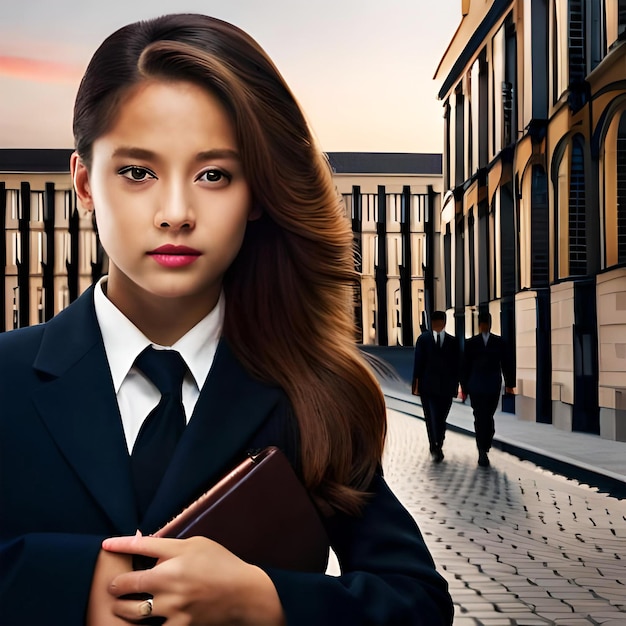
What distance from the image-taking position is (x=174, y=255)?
997 mm

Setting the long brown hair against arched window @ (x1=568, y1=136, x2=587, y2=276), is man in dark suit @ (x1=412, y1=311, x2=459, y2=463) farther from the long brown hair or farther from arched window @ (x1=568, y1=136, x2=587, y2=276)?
the long brown hair

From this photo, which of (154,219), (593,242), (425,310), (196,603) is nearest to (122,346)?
(154,219)

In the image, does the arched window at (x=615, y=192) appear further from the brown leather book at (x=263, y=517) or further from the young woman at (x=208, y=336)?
the brown leather book at (x=263, y=517)

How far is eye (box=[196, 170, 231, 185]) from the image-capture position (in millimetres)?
1015

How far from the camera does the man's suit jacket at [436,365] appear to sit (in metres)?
3.89

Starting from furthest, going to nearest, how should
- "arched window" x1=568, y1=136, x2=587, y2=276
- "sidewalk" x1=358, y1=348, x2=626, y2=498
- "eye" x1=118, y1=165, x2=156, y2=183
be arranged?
"arched window" x1=568, y1=136, x2=587, y2=276 → "sidewalk" x1=358, y1=348, x2=626, y2=498 → "eye" x1=118, y1=165, x2=156, y2=183

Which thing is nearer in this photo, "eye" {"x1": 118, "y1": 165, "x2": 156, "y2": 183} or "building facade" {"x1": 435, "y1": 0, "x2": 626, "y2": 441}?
"eye" {"x1": 118, "y1": 165, "x2": 156, "y2": 183}

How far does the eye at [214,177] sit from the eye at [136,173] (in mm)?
56

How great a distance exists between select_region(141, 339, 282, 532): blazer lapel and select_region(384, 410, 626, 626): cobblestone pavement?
2080 mm

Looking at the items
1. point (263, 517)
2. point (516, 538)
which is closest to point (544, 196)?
point (516, 538)

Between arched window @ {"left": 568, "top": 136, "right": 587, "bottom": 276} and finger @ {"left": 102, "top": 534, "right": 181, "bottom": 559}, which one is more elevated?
arched window @ {"left": 568, "top": 136, "right": 587, "bottom": 276}

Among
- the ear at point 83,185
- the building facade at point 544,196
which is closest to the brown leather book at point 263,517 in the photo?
the ear at point 83,185

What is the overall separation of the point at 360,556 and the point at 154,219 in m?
0.44

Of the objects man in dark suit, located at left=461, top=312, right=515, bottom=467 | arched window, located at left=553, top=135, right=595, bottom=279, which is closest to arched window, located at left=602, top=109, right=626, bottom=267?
arched window, located at left=553, top=135, right=595, bottom=279
